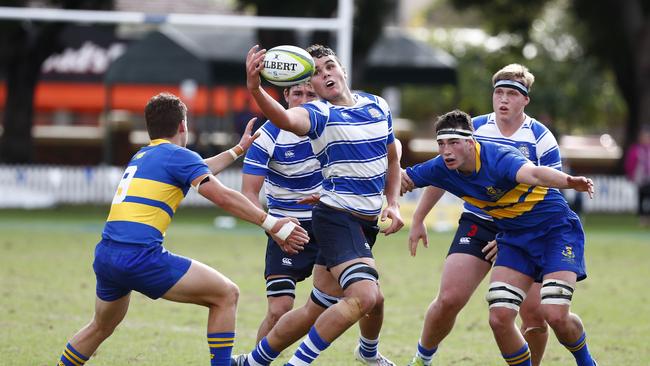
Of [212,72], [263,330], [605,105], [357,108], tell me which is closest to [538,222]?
[357,108]

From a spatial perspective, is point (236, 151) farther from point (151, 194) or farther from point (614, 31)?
point (614, 31)

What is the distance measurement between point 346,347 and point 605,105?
154 ft

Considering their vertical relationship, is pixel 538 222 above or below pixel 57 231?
above

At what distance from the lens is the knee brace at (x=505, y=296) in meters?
7.60

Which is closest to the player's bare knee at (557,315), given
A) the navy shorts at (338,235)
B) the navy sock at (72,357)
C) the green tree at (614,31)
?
the navy shorts at (338,235)

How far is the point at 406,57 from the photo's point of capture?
2886 cm

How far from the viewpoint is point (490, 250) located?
8.18m

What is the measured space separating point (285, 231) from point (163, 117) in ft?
3.46

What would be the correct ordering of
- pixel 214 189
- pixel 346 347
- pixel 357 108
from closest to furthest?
pixel 214 189
pixel 357 108
pixel 346 347

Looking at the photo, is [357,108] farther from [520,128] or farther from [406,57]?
[406,57]

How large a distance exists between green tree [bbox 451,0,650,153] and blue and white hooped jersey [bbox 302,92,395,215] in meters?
22.0

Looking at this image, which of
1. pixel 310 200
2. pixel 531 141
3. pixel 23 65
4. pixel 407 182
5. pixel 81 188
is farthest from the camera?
pixel 23 65

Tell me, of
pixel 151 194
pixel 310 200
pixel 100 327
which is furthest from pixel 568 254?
pixel 100 327

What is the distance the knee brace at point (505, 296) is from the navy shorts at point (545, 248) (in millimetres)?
167
